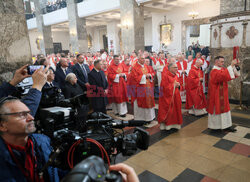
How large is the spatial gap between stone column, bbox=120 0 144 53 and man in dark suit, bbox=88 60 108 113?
23.0 ft

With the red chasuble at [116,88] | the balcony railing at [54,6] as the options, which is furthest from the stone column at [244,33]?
the balcony railing at [54,6]

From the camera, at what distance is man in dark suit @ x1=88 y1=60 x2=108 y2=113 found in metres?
5.06

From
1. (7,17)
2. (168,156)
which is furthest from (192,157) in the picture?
(7,17)

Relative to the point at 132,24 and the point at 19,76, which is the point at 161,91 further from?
the point at 132,24

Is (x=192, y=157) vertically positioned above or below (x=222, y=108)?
below

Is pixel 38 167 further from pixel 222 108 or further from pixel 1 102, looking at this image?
pixel 222 108

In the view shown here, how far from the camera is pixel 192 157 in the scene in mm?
3584

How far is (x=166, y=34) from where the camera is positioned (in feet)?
49.9

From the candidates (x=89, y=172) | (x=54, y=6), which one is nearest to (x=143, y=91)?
(x=89, y=172)

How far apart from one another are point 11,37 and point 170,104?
3.53 metres

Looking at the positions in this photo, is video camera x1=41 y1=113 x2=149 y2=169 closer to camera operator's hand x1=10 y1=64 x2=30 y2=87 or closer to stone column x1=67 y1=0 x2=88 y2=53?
camera operator's hand x1=10 y1=64 x2=30 y2=87

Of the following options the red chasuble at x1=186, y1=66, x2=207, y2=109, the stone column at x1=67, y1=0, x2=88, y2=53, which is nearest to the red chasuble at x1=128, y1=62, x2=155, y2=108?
the red chasuble at x1=186, y1=66, x2=207, y2=109

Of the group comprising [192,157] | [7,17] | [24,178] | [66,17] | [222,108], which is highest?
[66,17]

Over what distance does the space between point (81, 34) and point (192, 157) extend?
1499 centimetres
